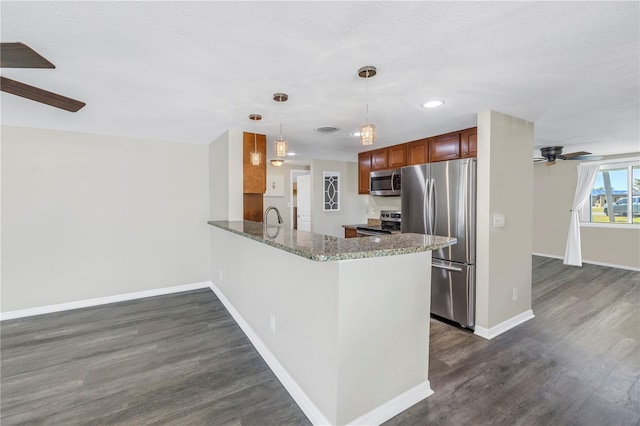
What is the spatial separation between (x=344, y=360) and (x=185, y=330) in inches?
82.3

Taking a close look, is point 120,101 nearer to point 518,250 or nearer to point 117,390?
point 117,390

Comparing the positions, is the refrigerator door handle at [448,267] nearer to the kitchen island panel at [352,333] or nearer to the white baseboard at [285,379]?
the kitchen island panel at [352,333]

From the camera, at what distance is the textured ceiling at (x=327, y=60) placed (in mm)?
1276

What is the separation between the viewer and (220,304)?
3617 mm

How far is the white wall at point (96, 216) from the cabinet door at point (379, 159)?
8.68 ft

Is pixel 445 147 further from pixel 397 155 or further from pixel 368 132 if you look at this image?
pixel 368 132

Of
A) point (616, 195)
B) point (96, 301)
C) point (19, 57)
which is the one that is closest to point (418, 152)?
point (19, 57)

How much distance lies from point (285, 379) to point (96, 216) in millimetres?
3301

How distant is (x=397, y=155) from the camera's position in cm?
415

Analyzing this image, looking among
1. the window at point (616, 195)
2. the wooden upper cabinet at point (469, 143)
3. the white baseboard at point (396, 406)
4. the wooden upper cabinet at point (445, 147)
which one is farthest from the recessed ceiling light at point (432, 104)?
the window at point (616, 195)

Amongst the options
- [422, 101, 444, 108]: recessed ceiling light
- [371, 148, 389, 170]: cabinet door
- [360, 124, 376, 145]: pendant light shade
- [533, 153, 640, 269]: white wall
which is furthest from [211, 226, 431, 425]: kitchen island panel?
[533, 153, 640, 269]: white wall

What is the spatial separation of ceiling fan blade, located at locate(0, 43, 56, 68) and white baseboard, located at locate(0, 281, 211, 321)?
3212 mm

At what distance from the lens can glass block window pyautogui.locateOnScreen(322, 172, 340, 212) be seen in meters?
5.81

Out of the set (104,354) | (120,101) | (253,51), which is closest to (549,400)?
(253,51)
